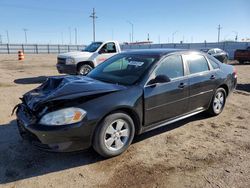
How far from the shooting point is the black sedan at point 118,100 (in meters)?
3.46

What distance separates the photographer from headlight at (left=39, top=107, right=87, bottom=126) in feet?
11.2

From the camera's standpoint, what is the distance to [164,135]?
4816mm

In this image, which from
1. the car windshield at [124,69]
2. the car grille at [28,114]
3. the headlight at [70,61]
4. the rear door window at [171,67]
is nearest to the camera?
the car grille at [28,114]

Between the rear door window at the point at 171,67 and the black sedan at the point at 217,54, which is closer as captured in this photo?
the rear door window at the point at 171,67

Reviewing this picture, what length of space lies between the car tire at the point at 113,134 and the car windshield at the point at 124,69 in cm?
70

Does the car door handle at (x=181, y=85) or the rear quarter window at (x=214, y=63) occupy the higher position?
the rear quarter window at (x=214, y=63)

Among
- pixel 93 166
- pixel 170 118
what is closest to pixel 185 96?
pixel 170 118

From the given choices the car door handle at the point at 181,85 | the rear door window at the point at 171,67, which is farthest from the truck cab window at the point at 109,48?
the car door handle at the point at 181,85

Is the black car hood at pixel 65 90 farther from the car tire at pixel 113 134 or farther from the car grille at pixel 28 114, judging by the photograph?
the car tire at pixel 113 134

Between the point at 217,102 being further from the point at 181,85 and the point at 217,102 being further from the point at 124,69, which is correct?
the point at 124,69

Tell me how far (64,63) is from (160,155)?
26.6ft

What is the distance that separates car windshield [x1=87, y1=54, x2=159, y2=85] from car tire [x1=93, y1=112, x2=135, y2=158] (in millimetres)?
705

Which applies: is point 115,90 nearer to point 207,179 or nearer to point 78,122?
point 78,122

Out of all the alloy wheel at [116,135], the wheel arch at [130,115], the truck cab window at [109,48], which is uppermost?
the truck cab window at [109,48]
